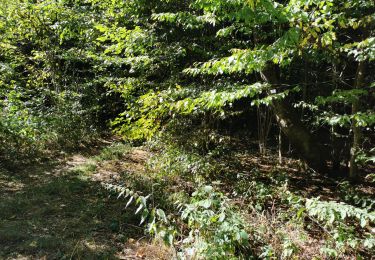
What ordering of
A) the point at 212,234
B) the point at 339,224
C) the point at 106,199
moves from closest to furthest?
the point at 212,234
the point at 339,224
the point at 106,199

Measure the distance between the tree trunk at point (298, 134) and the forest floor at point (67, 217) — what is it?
2.61 metres

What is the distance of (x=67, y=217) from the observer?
4.29 metres

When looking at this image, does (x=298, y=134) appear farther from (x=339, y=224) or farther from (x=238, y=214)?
(x=238, y=214)

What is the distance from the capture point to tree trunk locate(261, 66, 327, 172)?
573 cm

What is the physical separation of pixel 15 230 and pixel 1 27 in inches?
202

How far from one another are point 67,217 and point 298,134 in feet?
12.7

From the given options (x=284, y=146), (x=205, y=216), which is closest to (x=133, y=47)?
(x=205, y=216)

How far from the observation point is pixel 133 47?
5406mm

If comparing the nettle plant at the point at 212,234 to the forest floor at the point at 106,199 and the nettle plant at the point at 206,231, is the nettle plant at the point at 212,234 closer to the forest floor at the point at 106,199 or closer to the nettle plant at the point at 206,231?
the nettle plant at the point at 206,231

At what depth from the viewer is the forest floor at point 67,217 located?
357 cm

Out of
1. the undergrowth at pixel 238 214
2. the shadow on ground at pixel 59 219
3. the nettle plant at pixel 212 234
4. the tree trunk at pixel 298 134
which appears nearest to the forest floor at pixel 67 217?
the shadow on ground at pixel 59 219

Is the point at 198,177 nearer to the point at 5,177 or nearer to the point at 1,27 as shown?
the point at 5,177

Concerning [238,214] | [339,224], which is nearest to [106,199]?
[238,214]

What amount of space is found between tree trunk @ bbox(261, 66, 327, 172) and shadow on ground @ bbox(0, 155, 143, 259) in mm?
2994
